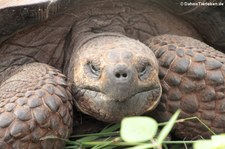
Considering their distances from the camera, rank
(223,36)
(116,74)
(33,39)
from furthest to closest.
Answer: (223,36) → (33,39) → (116,74)

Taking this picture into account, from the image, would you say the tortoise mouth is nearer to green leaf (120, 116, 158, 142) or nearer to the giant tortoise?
the giant tortoise

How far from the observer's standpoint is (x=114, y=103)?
1821 mm

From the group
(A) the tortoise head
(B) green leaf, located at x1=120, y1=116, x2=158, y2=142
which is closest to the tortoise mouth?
(A) the tortoise head

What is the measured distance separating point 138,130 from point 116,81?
0.84m

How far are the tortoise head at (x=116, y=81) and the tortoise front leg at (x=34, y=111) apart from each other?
108mm

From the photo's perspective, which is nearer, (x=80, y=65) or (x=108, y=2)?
(x=80, y=65)

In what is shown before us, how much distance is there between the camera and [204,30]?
2.86m

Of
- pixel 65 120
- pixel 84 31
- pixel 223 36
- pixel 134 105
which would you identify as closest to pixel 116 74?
pixel 134 105

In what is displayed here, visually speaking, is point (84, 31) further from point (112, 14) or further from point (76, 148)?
point (76, 148)

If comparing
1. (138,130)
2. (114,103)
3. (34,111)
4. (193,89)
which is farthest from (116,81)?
(138,130)

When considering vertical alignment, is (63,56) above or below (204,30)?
below

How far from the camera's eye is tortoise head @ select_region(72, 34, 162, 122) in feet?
5.81

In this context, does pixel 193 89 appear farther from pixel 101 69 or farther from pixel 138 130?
pixel 138 130

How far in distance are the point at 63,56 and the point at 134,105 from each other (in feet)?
2.98
